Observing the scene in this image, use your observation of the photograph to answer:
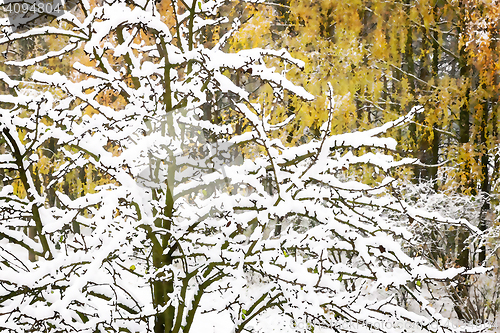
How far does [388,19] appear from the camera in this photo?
28.7 ft

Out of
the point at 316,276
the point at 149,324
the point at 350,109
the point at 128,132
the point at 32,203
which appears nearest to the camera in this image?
the point at 316,276

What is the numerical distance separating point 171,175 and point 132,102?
64cm

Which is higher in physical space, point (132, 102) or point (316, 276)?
point (132, 102)

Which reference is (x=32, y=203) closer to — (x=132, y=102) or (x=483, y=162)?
(x=132, y=102)

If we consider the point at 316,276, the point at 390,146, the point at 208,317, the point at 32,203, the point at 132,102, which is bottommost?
the point at 208,317

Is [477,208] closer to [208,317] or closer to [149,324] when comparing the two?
[208,317]

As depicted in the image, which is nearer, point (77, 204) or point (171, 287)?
point (77, 204)

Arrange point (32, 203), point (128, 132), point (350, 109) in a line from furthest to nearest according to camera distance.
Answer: point (350, 109) < point (32, 203) < point (128, 132)

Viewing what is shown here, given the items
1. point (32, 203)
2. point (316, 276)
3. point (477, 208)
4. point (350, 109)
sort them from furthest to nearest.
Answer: point (477, 208) → point (350, 109) → point (32, 203) → point (316, 276)

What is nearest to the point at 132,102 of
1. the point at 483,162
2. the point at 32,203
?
the point at 32,203

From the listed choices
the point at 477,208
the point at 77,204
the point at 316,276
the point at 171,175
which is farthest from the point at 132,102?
the point at 477,208

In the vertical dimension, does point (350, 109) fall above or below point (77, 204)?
above

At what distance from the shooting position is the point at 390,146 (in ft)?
8.29

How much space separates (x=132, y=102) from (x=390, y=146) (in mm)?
1915
